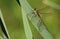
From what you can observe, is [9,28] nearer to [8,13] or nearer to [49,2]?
[8,13]

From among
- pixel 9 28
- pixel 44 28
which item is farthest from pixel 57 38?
pixel 9 28

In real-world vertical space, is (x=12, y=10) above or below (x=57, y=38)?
above

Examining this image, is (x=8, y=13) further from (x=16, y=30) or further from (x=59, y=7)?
(x=59, y=7)

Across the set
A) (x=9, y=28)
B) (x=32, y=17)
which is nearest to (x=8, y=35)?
(x=9, y=28)

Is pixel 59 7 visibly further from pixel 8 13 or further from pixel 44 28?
pixel 8 13

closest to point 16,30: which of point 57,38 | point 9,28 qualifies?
point 9,28
